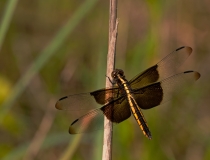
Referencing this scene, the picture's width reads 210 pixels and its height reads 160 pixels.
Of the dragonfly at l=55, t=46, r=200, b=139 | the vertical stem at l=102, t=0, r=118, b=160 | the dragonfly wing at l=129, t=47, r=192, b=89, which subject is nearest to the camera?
the vertical stem at l=102, t=0, r=118, b=160

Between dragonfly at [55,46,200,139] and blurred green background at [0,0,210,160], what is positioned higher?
blurred green background at [0,0,210,160]

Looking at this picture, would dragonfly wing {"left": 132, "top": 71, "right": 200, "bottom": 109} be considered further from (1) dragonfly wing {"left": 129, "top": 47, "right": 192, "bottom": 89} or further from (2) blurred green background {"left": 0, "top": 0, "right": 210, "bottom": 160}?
(2) blurred green background {"left": 0, "top": 0, "right": 210, "bottom": 160}

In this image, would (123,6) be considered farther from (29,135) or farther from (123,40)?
(29,135)

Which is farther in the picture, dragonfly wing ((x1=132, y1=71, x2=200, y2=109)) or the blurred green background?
the blurred green background

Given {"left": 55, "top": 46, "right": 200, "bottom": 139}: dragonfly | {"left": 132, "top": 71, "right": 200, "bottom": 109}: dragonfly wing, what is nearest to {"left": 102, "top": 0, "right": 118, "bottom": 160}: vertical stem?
{"left": 55, "top": 46, "right": 200, "bottom": 139}: dragonfly

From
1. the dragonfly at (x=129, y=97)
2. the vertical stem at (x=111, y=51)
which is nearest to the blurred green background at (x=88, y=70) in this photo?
the dragonfly at (x=129, y=97)
